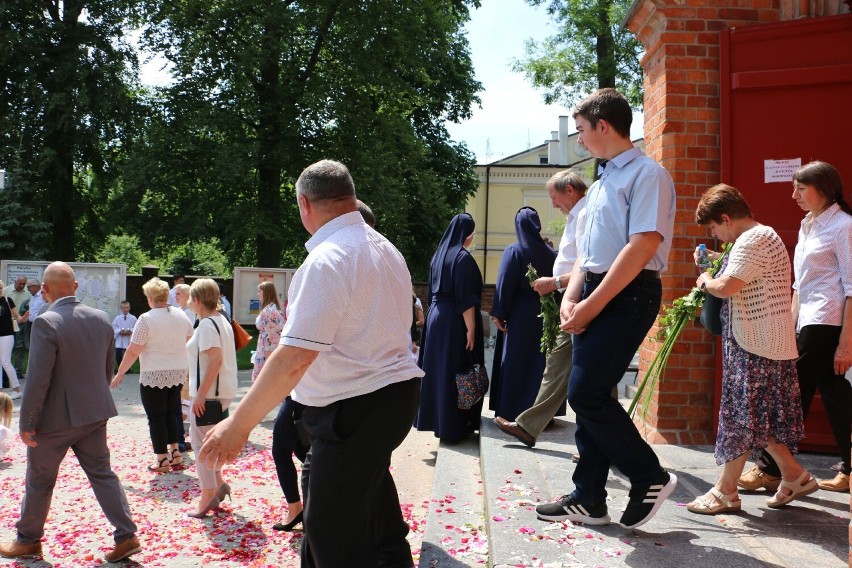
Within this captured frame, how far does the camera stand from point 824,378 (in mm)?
4984

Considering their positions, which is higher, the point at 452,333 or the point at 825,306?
the point at 825,306

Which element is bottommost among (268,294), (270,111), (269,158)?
(268,294)

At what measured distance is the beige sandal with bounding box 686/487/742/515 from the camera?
4.34 meters

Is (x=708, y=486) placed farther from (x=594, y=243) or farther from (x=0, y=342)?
(x=0, y=342)

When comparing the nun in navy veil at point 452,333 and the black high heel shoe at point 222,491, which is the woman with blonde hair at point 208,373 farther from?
the nun in navy veil at point 452,333

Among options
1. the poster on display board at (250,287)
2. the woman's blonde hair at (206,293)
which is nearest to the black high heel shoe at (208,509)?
the woman's blonde hair at (206,293)

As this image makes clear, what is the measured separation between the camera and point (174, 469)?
27.7ft

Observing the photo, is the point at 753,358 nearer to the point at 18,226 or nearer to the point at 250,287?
the point at 250,287

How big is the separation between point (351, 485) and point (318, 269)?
2.68ft

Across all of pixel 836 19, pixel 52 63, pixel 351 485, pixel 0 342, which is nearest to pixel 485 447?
pixel 351 485

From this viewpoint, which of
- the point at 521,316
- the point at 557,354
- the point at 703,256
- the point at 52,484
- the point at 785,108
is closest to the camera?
the point at 703,256

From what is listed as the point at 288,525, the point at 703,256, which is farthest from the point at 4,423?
the point at 703,256

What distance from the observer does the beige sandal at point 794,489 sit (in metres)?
4.46

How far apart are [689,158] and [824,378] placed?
2070mm
